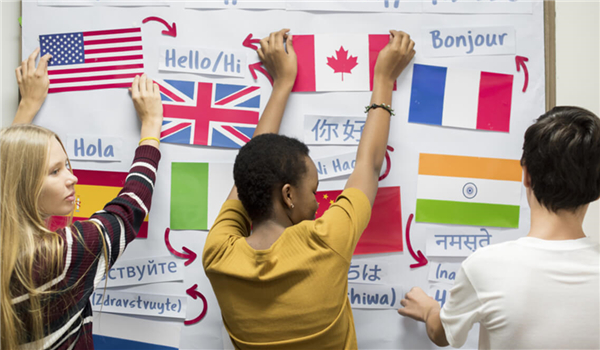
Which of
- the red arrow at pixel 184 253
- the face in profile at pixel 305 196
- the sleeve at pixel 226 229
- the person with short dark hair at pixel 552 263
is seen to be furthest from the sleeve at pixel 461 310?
the red arrow at pixel 184 253

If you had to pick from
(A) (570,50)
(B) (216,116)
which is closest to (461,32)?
(A) (570,50)

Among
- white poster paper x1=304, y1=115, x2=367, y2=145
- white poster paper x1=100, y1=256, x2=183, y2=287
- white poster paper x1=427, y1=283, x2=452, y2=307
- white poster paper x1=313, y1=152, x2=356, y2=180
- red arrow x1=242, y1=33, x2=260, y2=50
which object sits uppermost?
red arrow x1=242, y1=33, x2=260, y2=50

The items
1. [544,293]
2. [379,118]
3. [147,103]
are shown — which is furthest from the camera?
[147,103]

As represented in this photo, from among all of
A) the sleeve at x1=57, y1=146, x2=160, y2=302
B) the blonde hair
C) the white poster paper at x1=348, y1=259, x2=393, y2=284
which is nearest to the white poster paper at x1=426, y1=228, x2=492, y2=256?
the white poster paper at x1=348, y1=259, x2=393, y2=284

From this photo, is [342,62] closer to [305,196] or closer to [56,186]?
[305,196]

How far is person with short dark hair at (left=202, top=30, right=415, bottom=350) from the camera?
29.8 inches

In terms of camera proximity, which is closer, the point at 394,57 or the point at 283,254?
the point at 283,254

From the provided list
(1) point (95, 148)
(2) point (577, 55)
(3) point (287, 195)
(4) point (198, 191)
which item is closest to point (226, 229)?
(3) point (287, 195)

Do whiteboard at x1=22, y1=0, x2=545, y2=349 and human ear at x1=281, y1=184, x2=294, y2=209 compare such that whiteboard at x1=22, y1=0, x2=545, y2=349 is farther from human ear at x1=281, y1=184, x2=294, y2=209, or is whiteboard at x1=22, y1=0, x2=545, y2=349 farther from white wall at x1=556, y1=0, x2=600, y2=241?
human ear at x1=281, y1=184, x2=294, y2=209

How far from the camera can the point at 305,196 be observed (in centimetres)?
83

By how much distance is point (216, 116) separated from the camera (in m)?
1.10

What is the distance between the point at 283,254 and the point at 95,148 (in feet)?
2.14

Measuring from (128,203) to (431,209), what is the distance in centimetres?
72

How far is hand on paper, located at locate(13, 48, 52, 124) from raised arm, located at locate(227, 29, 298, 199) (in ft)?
1.85
